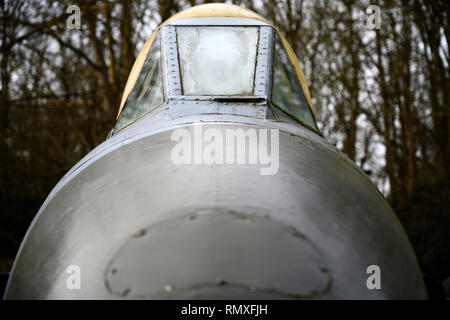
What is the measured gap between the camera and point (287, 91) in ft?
12.3

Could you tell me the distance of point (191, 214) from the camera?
1805 millimetres

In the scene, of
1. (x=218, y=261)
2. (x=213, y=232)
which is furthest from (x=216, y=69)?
(x=218, y=261)

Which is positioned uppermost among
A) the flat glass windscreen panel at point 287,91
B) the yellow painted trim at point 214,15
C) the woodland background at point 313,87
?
the woodland background at point 313,87

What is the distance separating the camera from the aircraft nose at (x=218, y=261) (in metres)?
1.60

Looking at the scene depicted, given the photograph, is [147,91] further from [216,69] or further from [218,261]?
[218,261]

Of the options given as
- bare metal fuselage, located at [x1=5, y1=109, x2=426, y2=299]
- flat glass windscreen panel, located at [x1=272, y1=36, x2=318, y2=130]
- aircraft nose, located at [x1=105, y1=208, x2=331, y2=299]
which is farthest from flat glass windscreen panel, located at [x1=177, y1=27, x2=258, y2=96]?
aircraft nose, located at [x1=105, y1=208, x2=331, y2=299]

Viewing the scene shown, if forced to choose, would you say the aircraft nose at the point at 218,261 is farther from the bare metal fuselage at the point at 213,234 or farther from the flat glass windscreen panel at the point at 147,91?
the flat glass windscreen panel at the point at 147,91

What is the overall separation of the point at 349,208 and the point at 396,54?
1715 centimetres

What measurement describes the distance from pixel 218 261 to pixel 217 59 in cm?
234

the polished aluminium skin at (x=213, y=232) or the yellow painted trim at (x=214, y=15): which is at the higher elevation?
the yellow painted trim at (x=214, y=15)

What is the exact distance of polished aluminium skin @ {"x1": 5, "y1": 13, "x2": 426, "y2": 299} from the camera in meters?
1.65

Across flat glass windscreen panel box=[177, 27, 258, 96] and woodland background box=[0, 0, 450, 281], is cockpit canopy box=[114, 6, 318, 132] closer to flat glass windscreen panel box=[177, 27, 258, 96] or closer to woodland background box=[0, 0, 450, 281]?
flat glass windscreen panel box=[177, 27, 258, 96]

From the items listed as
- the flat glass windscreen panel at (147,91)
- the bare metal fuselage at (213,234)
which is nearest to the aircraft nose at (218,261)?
the bare metal fuselage at (213,234)

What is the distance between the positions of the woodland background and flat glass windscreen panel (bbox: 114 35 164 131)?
677 centimetres
